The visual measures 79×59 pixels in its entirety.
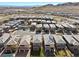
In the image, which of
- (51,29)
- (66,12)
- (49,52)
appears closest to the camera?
(49,52)

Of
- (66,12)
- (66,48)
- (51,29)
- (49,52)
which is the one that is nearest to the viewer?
(49,52)

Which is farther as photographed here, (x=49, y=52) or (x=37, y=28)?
(x=37, y=28)

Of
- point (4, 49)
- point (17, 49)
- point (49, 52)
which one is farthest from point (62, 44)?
point (4, 49)

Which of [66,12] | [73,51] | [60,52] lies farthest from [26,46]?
[66,12]

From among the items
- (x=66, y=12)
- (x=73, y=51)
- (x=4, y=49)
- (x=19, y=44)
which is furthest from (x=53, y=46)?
(x=66, y=12)

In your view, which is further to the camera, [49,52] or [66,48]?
[66,48]

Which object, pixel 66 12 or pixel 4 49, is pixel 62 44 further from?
pixel 66 12

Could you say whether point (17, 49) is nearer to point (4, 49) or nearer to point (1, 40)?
point (4, 49)

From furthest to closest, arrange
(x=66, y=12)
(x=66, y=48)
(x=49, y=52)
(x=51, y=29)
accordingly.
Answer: (x=66, y=12), (x=51, y=29), (x=66, y=48), (x=49, y=52)
